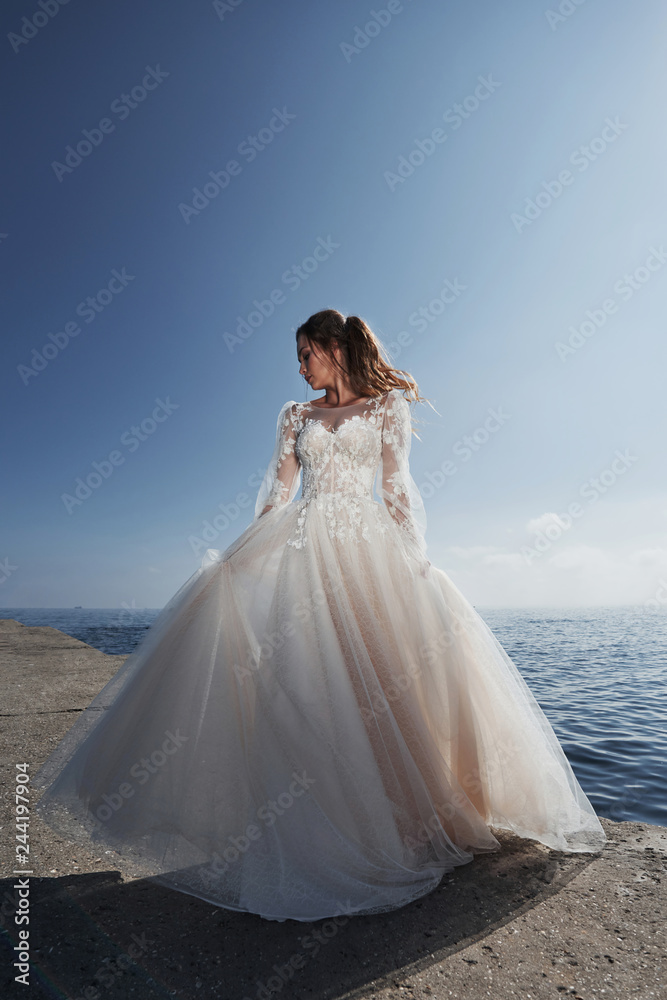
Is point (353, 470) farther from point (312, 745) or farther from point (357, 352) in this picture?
point (312, 745)

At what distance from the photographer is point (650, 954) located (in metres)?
1.50

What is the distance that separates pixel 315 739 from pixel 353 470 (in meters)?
1.41

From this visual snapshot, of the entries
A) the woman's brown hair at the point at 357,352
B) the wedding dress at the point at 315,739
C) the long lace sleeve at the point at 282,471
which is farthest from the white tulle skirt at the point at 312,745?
the woman's brown hair at the point at 357,352

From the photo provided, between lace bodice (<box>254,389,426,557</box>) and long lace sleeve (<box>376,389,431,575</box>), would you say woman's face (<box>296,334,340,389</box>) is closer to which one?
lace bodice (<box>254,389,426,557</box>)

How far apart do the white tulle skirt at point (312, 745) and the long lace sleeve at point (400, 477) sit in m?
0.16

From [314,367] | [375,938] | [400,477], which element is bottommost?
[375,938]

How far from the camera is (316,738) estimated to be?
188 cm

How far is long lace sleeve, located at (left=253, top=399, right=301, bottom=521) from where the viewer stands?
9.71ft

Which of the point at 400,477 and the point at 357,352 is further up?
the point at 357,352

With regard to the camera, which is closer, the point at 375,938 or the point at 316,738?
the point at 375,938

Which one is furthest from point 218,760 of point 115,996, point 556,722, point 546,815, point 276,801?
point 556,722

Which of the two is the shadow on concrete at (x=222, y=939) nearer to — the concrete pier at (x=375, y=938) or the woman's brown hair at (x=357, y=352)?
the concrete pier at (x=375, y=938)

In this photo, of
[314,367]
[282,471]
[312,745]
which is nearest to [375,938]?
[312,745]

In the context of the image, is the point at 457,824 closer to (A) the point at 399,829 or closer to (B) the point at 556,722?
(A) the point at 399,829
